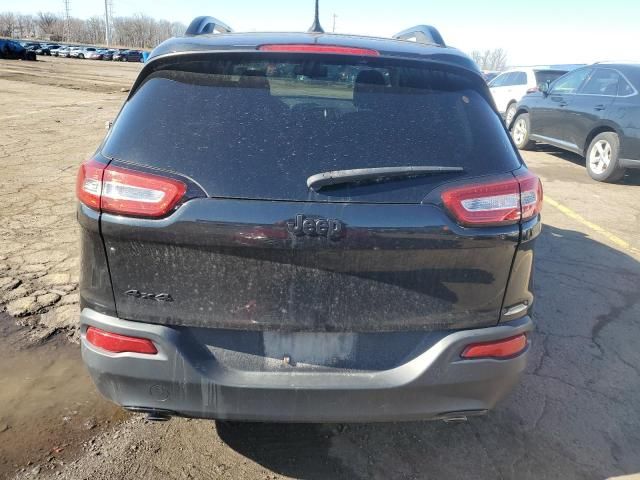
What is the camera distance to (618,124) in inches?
318

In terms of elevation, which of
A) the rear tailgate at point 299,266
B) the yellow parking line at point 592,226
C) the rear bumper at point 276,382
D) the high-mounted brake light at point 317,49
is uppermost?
the high-mounted brake light at point 317,49

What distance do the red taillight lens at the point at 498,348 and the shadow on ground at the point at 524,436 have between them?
28.3 inches

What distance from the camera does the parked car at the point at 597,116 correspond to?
26.3 feet

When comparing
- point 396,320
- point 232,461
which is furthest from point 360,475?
point 396,320

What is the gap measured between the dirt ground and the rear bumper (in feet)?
1.79

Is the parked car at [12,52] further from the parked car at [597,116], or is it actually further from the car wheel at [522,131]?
the parked car at [597,116]

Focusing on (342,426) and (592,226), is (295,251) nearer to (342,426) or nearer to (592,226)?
(342,426)

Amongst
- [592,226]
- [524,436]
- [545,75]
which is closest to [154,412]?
[524,436]

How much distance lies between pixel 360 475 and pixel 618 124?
25.5 feet

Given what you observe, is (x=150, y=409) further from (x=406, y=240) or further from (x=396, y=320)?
(x=406, y=240)

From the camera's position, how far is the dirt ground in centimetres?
244

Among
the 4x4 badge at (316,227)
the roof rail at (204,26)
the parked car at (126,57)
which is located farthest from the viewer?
the parked car at (126,57)

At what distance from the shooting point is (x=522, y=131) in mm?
11719

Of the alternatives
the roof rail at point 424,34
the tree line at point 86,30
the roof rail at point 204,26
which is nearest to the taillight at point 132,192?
the roof rail at point 204,26
